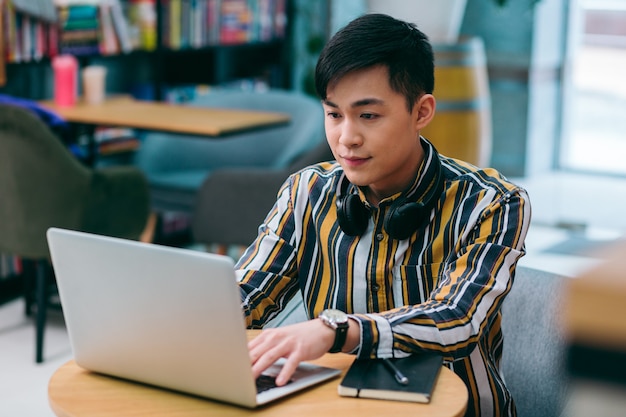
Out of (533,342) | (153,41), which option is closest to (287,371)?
(533,342)

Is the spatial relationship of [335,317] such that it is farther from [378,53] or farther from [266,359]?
[378,53]

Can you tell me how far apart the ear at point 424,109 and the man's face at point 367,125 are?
30 mm

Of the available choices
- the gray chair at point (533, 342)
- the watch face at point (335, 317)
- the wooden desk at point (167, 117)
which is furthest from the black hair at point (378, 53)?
the wooden desk at point (167, 117)

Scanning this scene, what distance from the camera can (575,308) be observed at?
31 cm

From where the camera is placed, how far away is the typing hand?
1077 mm

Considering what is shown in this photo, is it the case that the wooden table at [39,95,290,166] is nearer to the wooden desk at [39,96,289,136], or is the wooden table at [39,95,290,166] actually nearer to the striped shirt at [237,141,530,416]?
the wooden desk at [39,96,289,136]

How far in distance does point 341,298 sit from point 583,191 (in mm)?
3690

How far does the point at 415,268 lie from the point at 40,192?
1.98 m

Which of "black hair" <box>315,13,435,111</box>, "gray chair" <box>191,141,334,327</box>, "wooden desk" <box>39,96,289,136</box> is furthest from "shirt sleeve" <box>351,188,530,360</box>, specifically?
"wooden desk" <box>39,96,289,136</box>

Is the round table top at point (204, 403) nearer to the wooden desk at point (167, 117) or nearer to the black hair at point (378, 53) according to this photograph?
the black hair at point (378, 53)

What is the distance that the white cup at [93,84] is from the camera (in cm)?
388

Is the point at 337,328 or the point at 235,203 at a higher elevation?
the point at 337,328

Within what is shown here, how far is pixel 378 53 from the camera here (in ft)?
4.28

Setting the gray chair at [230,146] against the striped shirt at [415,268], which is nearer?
the striped shirt at [415,268]
